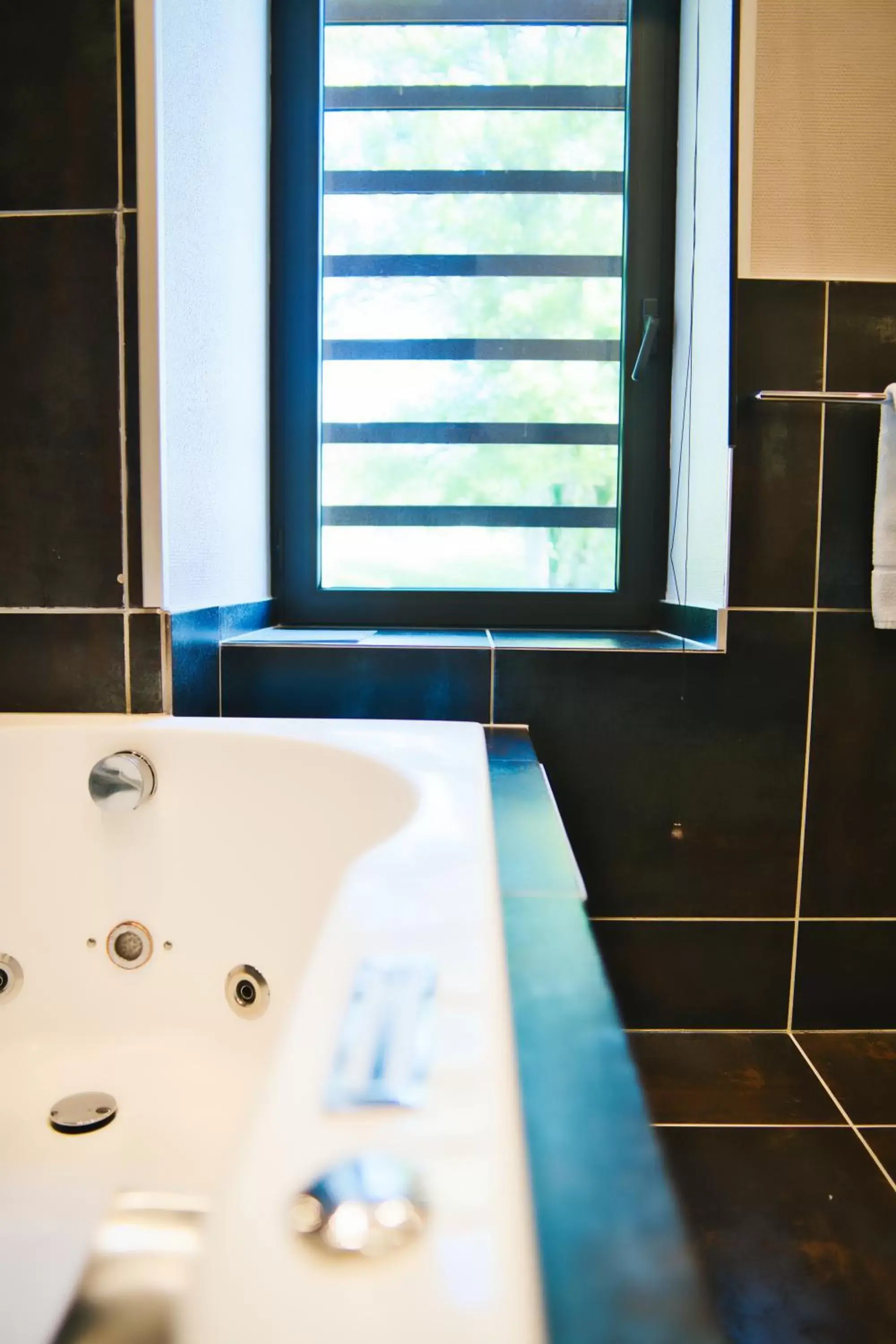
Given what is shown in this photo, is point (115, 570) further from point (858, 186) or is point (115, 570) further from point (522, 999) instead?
point (858, 186)

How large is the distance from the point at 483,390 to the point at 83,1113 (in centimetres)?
144

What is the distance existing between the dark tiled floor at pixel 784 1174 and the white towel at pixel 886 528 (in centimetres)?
73

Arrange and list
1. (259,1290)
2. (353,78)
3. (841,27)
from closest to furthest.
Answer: (259,1290)
(841,27)
(353,78)

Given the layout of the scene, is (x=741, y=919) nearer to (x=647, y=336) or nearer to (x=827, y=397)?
(x=827, y=397)

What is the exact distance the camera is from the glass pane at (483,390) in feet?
6.00

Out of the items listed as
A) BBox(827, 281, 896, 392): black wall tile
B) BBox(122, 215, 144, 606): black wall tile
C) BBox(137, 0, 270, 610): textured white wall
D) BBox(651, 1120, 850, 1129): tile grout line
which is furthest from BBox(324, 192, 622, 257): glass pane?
BBox(651, 1120, 850, 1129): tile grout line

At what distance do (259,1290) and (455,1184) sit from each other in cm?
8

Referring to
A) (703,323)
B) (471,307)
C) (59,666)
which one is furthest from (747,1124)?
(471,307)

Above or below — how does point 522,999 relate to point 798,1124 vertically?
above

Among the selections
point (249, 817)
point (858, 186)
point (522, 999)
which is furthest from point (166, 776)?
point (858, 186)

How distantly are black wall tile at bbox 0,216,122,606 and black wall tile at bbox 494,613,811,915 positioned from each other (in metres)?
0.66

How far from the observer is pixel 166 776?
1.17m

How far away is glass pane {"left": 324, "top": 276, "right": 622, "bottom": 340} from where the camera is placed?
1813mm

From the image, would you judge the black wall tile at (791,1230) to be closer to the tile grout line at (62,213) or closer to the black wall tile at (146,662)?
the black wall tile at (146,662)
